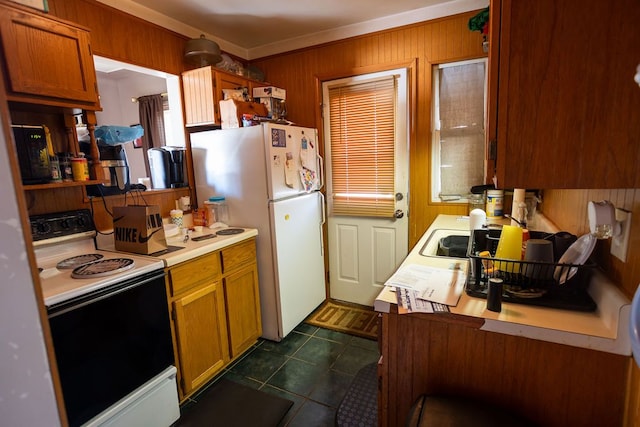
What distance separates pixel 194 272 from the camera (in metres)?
1.90

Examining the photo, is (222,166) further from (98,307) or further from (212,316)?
(98,307)

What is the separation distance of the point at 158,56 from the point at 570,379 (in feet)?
9.52

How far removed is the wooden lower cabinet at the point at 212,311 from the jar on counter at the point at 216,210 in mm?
351

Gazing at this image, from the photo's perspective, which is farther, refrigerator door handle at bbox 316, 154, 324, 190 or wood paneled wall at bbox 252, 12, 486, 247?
refrigerator door handle at bbox 316, 154, 324, 190

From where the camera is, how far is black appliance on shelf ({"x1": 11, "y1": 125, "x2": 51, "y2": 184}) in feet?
5.06

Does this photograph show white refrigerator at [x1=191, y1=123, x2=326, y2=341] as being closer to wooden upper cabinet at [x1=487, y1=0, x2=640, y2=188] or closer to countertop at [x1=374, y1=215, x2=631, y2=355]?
countertop at [x1=374, y1=215, x2=631, y2=355]

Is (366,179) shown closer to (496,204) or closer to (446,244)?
(496,204)

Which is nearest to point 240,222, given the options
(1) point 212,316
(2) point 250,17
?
(1) point 212,316

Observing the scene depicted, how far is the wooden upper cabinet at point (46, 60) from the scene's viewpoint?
4.67 ft

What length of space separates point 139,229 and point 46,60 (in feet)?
3.00

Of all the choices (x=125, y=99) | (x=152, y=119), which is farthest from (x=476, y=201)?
(x=125, y=99)

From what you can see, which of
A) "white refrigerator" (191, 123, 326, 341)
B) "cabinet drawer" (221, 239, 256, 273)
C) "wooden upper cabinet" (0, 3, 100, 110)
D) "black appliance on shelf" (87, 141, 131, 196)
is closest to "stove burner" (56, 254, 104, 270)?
"black appliance on shelf" (87, 141, 131, 196)

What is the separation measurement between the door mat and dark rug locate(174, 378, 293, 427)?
88 cm

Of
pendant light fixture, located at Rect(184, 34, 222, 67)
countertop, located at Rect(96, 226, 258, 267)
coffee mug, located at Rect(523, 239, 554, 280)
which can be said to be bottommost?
countertop, located at Rect(96, 226, 258, 267)
